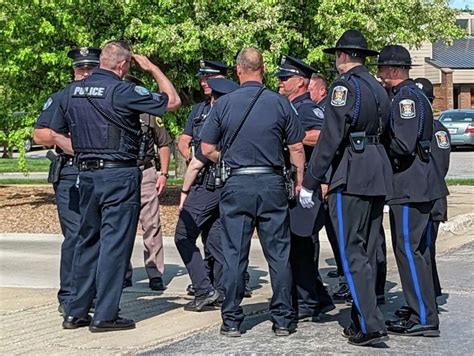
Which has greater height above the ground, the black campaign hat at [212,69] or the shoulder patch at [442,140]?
the black campaign hat at [212,69]

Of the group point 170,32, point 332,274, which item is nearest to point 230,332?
point 332,274

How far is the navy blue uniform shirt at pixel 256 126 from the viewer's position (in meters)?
7.17

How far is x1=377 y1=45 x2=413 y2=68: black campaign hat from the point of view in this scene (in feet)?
24.7

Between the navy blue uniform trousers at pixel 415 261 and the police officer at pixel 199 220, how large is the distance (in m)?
1.61

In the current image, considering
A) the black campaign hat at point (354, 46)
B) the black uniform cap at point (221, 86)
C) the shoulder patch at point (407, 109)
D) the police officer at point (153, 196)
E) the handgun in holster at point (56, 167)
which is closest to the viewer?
the black campaign hat at point (354, 46)

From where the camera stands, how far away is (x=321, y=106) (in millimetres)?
8648

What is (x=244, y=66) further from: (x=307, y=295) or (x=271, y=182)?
(x=307, y=295)

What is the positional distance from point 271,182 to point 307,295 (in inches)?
47.2

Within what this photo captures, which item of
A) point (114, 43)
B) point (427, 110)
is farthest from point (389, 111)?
point (114, 43)

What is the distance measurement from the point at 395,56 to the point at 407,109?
53 cm

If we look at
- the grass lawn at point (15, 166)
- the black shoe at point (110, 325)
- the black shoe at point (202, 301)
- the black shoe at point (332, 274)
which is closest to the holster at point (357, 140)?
the black shoe at point (202, 301)

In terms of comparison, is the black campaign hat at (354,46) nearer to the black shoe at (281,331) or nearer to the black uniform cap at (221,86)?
the black uniform cap at (221,86)

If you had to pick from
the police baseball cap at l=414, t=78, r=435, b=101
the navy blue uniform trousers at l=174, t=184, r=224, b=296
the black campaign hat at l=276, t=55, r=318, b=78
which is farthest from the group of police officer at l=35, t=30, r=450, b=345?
the navy blue uniform trousers at l=174, t=184, r=224, b=296

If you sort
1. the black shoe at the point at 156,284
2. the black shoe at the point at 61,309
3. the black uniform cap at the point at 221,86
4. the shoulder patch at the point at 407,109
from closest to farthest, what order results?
the shoulder patch at the point at 407,109 < the black shoe at the point at 61,309 < the black uniform cap at the point at 221,86 < the black shoe at the point at 156,284
